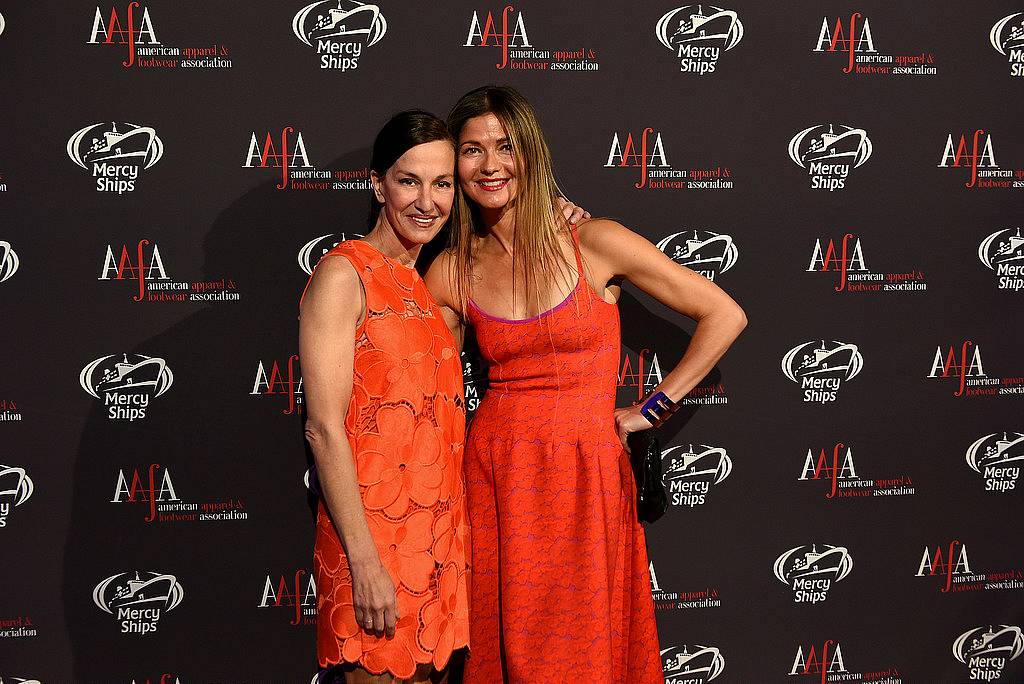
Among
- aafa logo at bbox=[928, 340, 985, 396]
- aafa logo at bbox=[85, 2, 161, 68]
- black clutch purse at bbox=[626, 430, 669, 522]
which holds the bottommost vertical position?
black clutch purse at bbox=[626, 430, 669, 522]

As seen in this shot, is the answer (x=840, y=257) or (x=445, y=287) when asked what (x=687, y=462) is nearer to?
(x=840, y=257)

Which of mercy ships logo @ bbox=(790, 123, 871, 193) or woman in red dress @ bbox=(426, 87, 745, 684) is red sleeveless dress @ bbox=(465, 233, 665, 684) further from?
mercy ships logo @ bbox=(790, 123, 871, 193)

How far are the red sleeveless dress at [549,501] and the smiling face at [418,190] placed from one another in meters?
0.38

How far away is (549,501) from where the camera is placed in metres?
2.29

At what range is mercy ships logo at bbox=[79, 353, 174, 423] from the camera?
2674mm

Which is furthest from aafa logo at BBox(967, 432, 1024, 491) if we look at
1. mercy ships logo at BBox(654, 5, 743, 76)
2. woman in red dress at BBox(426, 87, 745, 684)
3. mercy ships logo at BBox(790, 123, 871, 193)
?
mercy ships logo at BBox(654, 5, 743, 76)

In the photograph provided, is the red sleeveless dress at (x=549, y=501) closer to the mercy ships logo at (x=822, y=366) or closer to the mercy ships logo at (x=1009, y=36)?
the mercy ships logo at (x=822, y=366)

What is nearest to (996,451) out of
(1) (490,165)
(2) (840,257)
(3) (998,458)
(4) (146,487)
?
(3) (998,458)

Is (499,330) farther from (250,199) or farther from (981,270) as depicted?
(981,270)

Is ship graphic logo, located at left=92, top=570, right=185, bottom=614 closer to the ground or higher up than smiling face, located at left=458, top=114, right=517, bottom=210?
closer to the ground

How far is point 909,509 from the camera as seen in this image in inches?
118

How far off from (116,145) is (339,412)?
1.42m

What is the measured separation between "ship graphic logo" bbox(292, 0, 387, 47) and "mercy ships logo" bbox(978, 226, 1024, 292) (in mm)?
2318

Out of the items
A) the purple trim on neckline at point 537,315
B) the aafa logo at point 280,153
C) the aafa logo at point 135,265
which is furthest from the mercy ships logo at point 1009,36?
the aafa logo at point 135,265
